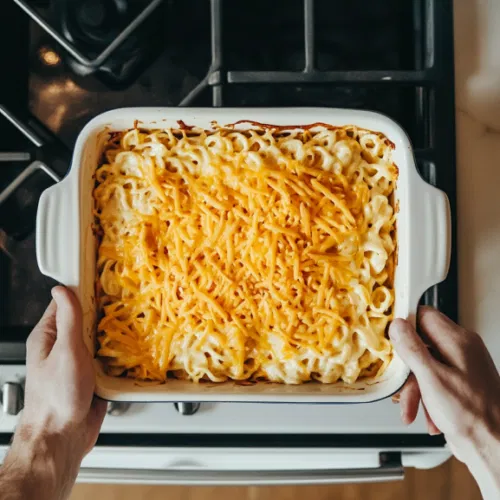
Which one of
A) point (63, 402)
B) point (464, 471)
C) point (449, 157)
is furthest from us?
point (464, 471)

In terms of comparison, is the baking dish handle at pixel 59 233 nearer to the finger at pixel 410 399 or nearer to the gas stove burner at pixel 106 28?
the gas stove burner at pixel 106 28

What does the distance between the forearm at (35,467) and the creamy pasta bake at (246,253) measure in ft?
0.39

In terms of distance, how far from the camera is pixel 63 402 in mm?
693

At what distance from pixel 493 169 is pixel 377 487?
0.56 m

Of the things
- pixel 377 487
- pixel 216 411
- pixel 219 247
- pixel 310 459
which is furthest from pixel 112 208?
pixel 377 487

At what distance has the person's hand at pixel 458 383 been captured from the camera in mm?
675

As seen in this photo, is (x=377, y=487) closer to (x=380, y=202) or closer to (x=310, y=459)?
(x=310, y=459)

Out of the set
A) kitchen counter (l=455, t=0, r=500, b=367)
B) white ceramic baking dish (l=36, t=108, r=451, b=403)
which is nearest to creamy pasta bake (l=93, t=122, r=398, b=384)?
white ceramic baking dish (l=36, t=108, r=451, b=403)

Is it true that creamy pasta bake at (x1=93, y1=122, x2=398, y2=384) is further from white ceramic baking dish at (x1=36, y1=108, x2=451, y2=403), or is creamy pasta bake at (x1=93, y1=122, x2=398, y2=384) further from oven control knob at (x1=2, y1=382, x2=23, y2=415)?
oven control knob at (x1=2, y1=382, x2=23, y2=415)

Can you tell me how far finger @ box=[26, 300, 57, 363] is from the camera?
A: 2.33ft

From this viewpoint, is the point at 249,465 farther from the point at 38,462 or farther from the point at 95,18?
the point at 95,18

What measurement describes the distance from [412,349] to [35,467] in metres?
0.49

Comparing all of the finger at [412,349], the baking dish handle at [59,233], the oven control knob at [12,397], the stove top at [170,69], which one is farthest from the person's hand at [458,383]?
the oven control knob at [12,397]

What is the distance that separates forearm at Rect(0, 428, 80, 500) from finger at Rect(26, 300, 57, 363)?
0.34ft
